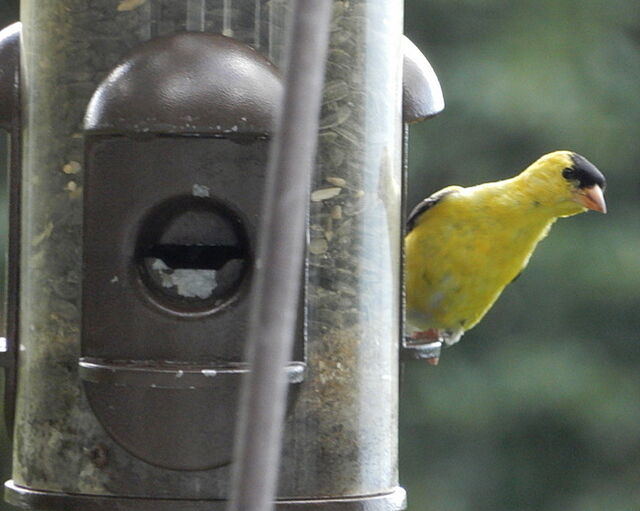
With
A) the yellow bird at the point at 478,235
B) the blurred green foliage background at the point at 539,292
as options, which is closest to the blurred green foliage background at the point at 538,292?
the blurred green foliage background at the point at 539,292

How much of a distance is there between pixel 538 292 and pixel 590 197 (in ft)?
13.8

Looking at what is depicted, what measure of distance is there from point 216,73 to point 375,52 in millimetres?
399

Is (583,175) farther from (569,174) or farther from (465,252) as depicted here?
(465,252)

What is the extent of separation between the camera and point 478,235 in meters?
4.70

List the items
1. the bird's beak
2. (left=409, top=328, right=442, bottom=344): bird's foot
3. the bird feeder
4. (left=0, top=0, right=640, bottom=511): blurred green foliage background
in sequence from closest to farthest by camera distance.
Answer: the bird feeder, (left=409, top=328, right=442, bottom=344): bird's foot, the bird's beak, (left=0, top=0, right=640, bottom=511): blurred green foliage background

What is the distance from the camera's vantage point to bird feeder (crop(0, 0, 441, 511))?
2.82 m

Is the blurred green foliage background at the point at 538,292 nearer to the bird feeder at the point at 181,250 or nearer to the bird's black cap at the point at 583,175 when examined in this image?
the bird's black cap at the point at 583,175

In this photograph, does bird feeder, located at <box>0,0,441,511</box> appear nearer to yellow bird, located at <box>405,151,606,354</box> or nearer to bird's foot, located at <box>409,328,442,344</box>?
bird's foot, located at <box>409,328,442,344</box>

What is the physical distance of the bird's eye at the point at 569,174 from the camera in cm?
470

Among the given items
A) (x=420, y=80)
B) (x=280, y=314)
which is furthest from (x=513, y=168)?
(x=280, y=314)

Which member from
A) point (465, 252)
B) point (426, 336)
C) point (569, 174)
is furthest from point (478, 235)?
point (426, 336)

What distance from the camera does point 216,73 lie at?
281 cm

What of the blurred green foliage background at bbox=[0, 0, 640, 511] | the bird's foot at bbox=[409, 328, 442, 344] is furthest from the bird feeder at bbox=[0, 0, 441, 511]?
the blurred green foliage background at bbox=[0, 0, 640, 511]

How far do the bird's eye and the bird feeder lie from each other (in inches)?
59.2
